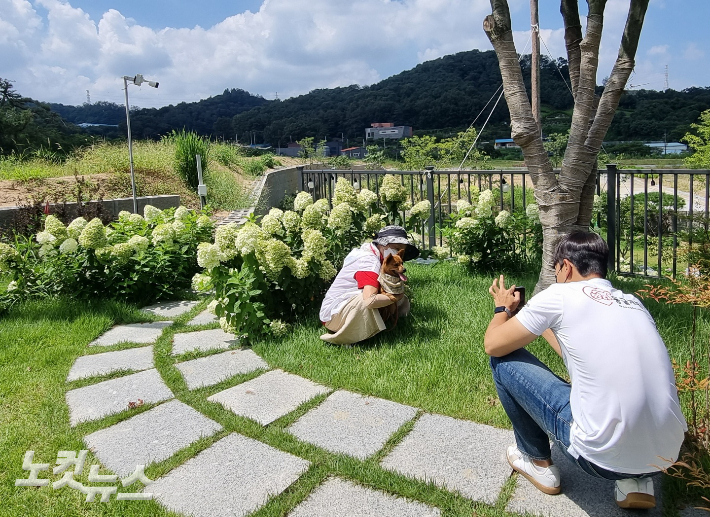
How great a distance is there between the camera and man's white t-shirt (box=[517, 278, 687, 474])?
5.68ft

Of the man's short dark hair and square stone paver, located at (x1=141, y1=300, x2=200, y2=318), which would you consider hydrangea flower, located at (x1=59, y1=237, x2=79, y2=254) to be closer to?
square stone paver, located at (x1=141, y1=300, x2=200, y2=318)

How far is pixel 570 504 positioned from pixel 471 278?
3.62 meters

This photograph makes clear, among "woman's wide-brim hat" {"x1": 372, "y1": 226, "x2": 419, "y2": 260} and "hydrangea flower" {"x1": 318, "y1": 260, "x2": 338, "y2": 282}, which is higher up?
"woman's wide-brim hat" {"x1": 372, "y1": 226, "x2": 419, "y2": 260}

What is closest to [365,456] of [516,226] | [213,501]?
[213,501]

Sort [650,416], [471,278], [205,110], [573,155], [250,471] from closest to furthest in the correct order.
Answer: [650,416] < [250,471] < [573,155] < [471,278] < [205,110]

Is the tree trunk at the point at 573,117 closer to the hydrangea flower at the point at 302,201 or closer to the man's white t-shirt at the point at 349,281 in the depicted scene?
the man's white t-shirt at the point at 349,281

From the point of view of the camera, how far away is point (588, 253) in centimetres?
200

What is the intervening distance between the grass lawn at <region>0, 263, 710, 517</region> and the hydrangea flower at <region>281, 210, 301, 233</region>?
84 centimetres

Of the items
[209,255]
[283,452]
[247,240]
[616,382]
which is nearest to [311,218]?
[247,240]

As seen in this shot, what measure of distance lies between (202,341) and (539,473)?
9.63ft

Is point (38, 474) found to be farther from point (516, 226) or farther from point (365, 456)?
point (516, 226)

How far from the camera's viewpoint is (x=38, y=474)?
2441mm

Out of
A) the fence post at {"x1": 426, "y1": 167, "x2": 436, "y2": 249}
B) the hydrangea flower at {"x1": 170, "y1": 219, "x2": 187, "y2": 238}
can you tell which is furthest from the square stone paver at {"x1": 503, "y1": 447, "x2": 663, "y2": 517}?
the hydrangea flower at {"x1": 170, "y1": 219, "x2": 187, "y2": 238}

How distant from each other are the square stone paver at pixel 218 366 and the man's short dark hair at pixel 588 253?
2330 mm
